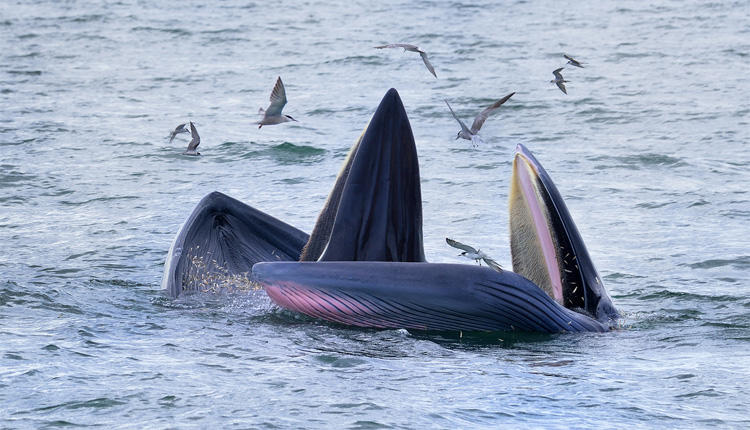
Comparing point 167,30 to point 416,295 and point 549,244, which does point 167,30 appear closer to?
point 549,244

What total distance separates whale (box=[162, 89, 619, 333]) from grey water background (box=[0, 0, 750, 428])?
20 cm

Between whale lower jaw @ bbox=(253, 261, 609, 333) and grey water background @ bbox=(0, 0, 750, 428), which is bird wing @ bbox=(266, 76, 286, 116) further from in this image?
whale lower jaw @ bbox=(253, 261, 609, 333)

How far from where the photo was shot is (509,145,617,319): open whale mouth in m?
9.05

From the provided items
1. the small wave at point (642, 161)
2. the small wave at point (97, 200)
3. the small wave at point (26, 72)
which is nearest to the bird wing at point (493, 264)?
the small wave at point (97, 200)

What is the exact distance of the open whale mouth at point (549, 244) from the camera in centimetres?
905

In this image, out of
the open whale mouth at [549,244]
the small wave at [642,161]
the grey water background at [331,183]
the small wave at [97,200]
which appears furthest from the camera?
the small wave at [642,161]

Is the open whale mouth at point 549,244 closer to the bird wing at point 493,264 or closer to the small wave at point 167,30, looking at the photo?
the bird wing at point 493,264

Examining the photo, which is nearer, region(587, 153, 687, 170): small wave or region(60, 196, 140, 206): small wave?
region(60, 196, 140, 206): small wave

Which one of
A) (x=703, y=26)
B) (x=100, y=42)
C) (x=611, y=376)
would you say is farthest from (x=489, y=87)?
(x=611, y=376)

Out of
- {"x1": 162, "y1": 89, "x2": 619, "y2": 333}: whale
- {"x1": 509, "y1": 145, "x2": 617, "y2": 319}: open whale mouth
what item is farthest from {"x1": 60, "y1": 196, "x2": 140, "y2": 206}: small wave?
{"x1": 509, "y1": 145, "x2": 617, "y2": 319}: open whale mouth

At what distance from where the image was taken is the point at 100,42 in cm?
3006

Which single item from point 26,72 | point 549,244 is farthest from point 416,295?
point 26,72

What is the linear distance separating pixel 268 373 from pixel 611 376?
217 centimetres

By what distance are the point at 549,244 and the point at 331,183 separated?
25.1 ft
